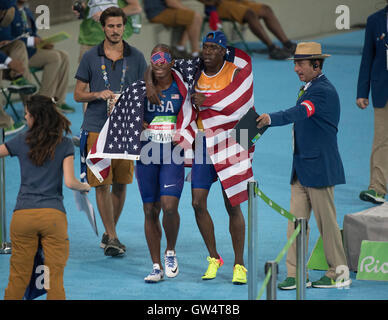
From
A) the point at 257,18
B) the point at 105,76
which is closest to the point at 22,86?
the point at 105,76

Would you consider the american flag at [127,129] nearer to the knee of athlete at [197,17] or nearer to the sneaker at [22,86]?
the sneaker at [22,86]

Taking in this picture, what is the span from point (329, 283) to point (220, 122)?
1546 millimetres

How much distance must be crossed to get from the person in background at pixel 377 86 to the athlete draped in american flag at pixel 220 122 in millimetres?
2256

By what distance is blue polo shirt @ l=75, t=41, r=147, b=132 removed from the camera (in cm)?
768

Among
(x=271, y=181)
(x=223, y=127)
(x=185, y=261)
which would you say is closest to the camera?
(x=223, y=127)

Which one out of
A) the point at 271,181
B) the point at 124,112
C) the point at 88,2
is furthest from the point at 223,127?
the point at 88,2

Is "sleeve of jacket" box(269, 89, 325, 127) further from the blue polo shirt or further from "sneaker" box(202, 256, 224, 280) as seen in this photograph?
the blue polo shirt

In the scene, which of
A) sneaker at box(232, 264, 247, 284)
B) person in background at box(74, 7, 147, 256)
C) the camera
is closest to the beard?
person in background at box(74, 7, 147, 256)

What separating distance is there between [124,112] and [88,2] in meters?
3.47

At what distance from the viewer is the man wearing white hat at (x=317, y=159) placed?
263 inches

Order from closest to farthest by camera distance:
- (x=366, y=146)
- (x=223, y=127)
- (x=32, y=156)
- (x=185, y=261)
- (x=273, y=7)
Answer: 1. (x=32, y=156)
2. (x=223, y=127)
3. (x=185, y=261)
4. (x=366, y=146)
5. (x=273, y=7)

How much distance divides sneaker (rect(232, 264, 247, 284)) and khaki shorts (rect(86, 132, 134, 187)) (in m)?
1.47

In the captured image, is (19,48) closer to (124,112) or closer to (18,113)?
(18,113)
